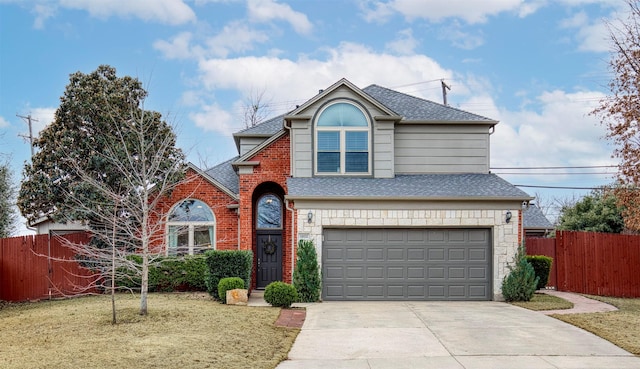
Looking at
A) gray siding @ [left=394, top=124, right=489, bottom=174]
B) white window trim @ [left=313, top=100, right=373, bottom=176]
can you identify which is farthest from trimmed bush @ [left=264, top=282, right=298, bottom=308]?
gray siding @ [left=394, top=124, right=489, bottom=174]

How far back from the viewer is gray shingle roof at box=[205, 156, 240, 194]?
65.1 ft

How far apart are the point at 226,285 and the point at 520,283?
8.04 meters

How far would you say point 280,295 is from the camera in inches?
594

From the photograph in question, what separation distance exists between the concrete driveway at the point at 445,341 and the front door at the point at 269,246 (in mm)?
5427

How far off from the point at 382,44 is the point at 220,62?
7.72 m

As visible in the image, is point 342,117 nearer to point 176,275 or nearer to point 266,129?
point 266,129

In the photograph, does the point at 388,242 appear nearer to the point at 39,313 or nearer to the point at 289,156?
the point at 289,156

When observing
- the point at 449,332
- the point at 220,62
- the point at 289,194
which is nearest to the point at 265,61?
the point at 220,62

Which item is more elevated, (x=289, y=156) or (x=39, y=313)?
(x=289, y=156)

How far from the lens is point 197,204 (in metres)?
19.4

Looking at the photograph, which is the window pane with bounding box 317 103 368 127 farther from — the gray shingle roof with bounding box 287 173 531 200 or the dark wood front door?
the dark wood front door

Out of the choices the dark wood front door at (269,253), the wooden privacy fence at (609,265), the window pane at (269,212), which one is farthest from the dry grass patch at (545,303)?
the window pane at (269,212)

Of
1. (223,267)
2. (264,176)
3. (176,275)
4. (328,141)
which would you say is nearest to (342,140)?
(328,141)

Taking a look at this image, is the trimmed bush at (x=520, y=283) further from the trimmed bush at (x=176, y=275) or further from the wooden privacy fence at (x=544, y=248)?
the trimmed bush at (x=176, y=275)
